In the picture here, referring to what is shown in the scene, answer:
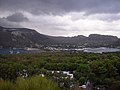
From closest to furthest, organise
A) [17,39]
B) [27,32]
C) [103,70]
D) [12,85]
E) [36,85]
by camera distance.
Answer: [36,85], [12,85], [103,70], [17,39], [27,32]

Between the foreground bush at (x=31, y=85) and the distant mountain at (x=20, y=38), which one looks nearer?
the foreground bush at (x=31, y=85)

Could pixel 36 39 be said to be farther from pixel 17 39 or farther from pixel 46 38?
pixel 17 39

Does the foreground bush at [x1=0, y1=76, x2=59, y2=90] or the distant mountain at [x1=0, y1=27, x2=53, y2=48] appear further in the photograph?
the distant mountain at [x1=0, y1=27, x2=53, y2=48]

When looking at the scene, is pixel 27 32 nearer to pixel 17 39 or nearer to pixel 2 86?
pixel 17 39

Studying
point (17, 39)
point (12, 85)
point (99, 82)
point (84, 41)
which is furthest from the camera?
point (84, 41)

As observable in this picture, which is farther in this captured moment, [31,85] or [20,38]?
[20,38]

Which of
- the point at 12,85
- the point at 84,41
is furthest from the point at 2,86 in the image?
the point at 84,41

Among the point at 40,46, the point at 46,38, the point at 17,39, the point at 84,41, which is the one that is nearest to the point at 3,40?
the point at 17,39

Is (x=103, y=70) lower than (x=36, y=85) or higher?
lower

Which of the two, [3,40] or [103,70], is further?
[3,40]
